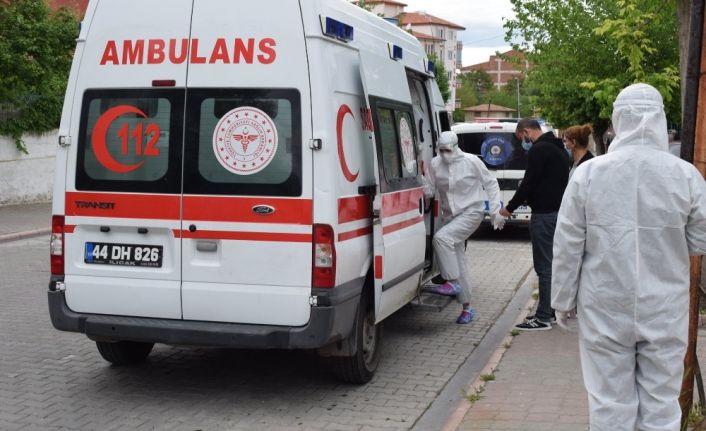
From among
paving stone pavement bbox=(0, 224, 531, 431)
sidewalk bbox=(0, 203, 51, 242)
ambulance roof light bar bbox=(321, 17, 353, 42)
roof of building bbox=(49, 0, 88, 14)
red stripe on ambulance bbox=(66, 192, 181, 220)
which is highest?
roof of building bbox=(49, 0, 88, 14)

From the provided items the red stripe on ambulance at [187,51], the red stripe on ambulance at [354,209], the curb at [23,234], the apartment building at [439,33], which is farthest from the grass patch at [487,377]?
the apartment building at [439,33]

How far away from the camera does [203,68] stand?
5.98 m

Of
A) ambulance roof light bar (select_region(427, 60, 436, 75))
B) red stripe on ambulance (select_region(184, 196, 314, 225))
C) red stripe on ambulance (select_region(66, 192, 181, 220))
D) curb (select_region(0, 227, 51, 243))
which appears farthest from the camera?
curb (select_region(0, 227, 51, 243))

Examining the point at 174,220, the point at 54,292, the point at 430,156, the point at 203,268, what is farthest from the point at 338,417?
the point at 430,156

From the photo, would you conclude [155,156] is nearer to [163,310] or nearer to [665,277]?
[163,310]

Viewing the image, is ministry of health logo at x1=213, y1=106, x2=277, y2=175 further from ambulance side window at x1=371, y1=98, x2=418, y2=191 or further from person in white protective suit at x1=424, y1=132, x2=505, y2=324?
person in white protective suit at x1=424, y1=132, x2=505, y2=324

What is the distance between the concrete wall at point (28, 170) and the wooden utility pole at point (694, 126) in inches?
712

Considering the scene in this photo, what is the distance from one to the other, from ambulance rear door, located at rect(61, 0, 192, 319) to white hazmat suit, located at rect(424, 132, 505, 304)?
3.12 meters

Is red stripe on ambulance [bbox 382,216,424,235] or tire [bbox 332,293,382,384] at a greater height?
red stripe on ambulance [bbox 382,216,424,235]

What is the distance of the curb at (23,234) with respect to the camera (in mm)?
15684

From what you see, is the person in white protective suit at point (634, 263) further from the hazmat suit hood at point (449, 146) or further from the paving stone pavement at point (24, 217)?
the paving stone pavement at point (24, 217)

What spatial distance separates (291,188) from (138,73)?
1329mm

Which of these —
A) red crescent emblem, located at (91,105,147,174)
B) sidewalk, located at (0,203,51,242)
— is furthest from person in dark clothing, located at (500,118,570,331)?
sidewalk, located at (0,203,51,242)

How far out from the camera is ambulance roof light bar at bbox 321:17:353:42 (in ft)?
19.2
